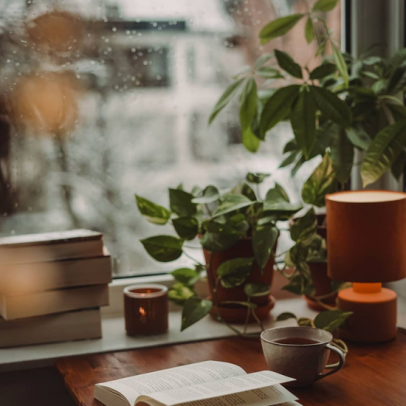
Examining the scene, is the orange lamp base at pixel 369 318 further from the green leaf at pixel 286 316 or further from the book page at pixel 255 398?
the book page at pixel 255 398

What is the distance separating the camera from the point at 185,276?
1.37 m

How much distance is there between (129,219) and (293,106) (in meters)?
0.50

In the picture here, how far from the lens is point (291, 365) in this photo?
97 cm

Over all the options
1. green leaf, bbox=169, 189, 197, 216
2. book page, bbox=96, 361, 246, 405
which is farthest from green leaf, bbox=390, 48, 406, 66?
book page, bbox=96, 361, 246, 405

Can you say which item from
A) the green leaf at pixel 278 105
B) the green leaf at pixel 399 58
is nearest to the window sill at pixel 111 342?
the green leaf at pixel 278 105

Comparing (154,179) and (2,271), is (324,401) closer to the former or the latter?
(2,271)

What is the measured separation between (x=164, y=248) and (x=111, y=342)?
0.21 m

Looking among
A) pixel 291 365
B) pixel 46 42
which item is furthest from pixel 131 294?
pixel 46 42

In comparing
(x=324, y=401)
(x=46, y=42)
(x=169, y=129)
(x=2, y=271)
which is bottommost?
(x=324, y=401)

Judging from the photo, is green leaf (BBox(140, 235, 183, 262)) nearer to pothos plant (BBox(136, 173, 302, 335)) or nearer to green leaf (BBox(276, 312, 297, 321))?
pothos plant (BBox(136, 173, 302, 335))

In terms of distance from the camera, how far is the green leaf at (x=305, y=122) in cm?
117

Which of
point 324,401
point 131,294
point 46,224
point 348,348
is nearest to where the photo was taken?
point 324,401

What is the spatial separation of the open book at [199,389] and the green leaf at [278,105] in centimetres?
47

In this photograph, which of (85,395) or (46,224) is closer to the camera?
(85,395)
